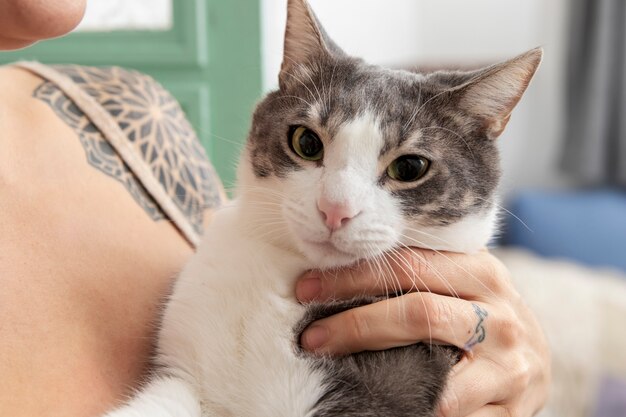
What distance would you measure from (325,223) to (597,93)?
12.4 ft

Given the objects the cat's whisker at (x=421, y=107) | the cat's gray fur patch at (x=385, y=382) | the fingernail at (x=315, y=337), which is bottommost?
the cat's gray fur patch at (x=385, y=382)

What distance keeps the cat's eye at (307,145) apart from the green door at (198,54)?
1.43 m

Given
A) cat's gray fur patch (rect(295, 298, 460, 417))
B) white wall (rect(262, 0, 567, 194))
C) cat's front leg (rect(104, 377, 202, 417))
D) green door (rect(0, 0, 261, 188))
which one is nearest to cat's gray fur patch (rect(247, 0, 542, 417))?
cat's gray fur patch (rect(295, 298, 460, 417))

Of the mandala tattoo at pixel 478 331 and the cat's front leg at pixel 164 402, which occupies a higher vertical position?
the mandala tattoo at pixel 478 331

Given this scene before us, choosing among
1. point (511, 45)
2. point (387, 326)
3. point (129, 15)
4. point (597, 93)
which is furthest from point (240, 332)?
point (511, 45)

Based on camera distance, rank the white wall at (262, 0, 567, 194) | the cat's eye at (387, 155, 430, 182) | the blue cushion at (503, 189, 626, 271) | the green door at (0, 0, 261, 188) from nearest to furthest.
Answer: the cat's eye at (387, 155, 430, 182), the green door at (0, 0, 261, 188), the blue cushion at (503, 189, 626, 271), the white wall at (262, 0, 567, 194)

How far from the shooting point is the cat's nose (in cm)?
97

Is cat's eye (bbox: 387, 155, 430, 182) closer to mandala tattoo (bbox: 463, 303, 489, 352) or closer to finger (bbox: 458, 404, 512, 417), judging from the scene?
mandala tattoo (bbox: 463, 303, 489, 352)

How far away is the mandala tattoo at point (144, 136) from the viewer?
4.13ft

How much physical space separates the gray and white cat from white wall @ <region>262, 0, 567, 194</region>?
334cm

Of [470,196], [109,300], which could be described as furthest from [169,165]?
[470,196]

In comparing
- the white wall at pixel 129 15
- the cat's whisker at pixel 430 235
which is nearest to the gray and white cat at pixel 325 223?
the cat's whisker at pixel 430 235

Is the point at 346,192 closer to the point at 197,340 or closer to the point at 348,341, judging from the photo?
the point at 348,341

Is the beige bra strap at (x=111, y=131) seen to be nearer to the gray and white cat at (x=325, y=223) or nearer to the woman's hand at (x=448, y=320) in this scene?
the gray and white cat at (x=325, y=223)
